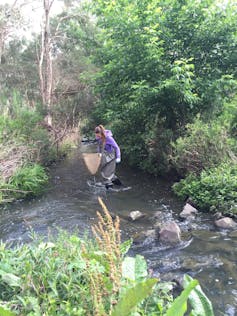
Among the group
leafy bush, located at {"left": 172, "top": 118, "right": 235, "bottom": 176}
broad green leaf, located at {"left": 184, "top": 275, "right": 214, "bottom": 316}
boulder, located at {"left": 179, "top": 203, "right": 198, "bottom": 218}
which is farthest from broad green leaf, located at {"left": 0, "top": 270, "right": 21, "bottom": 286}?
leafy bush, located at {"left": 172, "top": 118, "right": 235, "bottom": 176}

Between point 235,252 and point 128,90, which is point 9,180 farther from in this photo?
point 235,252

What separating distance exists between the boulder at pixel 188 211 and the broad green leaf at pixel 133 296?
204 inches

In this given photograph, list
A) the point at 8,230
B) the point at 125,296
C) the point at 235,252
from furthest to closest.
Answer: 1. the point at 8,230
2. the point at 235,252
3. the point at 125,296

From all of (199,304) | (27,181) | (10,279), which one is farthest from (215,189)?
(10,279)

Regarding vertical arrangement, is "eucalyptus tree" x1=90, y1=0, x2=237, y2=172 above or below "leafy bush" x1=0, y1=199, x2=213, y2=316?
above

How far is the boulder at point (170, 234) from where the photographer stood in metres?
5.83

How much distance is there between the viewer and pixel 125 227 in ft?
22.0

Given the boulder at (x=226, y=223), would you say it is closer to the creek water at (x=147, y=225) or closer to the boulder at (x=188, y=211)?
the creek water at (x=147, y=225)

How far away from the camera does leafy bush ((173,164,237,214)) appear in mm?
7148

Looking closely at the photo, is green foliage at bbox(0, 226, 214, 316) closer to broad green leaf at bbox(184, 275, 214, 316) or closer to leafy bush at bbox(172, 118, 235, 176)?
broad green leaf at bbox(184, 275, 214, 316)

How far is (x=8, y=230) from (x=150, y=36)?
6.33m

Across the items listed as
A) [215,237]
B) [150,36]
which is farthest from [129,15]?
[215,237]

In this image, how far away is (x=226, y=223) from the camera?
6469 mm

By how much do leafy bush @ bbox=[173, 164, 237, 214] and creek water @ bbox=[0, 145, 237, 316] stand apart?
1.15ft
